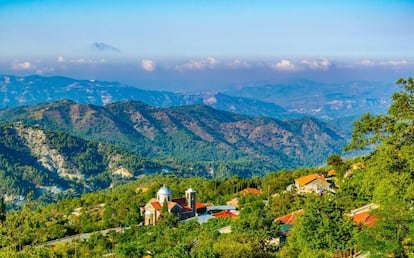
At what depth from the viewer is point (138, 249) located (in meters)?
41.1

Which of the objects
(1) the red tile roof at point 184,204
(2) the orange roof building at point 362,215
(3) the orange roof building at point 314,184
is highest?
(2) the orange roof building at point 362,215

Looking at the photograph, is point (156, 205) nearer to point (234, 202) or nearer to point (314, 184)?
point (234, 202)

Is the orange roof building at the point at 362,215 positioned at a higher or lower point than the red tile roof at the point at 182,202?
higher

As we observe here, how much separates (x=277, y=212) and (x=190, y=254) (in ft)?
84.0

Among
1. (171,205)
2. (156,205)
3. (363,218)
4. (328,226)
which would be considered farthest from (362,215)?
(156,205)

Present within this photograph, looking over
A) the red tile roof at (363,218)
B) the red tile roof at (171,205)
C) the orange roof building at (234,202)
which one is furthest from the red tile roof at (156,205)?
the red tile roof at (363,218)

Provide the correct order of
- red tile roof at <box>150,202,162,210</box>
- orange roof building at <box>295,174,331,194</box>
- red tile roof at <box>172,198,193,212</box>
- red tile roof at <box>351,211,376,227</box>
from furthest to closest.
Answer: red tile roof at <box>172,198,193,212</box> → orange roof building at <box>295,174,331,194</box> → red tile roof at <box>150,202,162,210</box> → red tile roof at <box>351,211,376,227</box>

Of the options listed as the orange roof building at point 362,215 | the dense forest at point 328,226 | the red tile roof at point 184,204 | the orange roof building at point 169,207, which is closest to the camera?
the dense forest at point 328,226

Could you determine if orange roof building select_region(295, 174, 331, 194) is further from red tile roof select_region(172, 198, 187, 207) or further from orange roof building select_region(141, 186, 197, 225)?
red tile roof select_region(172, 198, 187, 207)

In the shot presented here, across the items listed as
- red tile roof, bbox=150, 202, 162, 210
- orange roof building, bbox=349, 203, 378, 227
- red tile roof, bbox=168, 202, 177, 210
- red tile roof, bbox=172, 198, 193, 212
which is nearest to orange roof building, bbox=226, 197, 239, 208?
red tile roof, bbox=172, 198, 193, 212

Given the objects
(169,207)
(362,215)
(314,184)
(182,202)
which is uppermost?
(362,215)

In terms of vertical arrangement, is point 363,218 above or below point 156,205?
above

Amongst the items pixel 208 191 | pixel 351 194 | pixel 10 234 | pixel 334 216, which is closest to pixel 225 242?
pixel 334 216

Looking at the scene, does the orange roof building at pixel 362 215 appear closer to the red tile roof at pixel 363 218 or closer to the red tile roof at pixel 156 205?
the red tile roof at pixel 363 218
